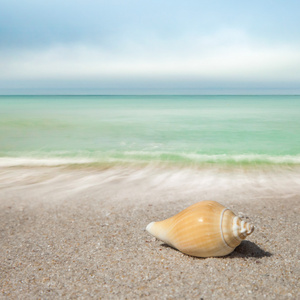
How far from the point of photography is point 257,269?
2428 mm

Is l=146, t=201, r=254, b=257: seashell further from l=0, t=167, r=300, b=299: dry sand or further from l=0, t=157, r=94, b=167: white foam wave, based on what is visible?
l=0, t=157, r=94, b=167: white foam wave

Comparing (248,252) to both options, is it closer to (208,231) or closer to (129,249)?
(208,231)

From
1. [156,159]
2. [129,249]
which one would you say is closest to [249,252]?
[129,249]

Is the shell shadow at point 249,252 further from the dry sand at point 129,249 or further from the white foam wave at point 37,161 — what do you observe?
the white foam wave at point 37,161

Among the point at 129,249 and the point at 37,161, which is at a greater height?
the point at 129,249

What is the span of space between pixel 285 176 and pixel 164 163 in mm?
2857

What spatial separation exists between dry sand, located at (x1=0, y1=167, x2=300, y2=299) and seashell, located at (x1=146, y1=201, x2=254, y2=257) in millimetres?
119

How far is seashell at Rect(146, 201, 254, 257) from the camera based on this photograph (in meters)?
2.37

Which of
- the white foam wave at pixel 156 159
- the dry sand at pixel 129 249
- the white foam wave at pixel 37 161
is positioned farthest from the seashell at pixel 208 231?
the white foam wave at pixel 37 161

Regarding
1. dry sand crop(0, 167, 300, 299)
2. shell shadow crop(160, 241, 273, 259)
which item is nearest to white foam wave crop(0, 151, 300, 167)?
dry sand crop(0, 167, 300, 299)

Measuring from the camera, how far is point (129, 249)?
2809 millimetres

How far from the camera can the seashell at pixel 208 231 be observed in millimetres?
2367

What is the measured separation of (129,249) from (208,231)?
31.1 inches

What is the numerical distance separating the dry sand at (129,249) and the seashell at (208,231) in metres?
0.12
